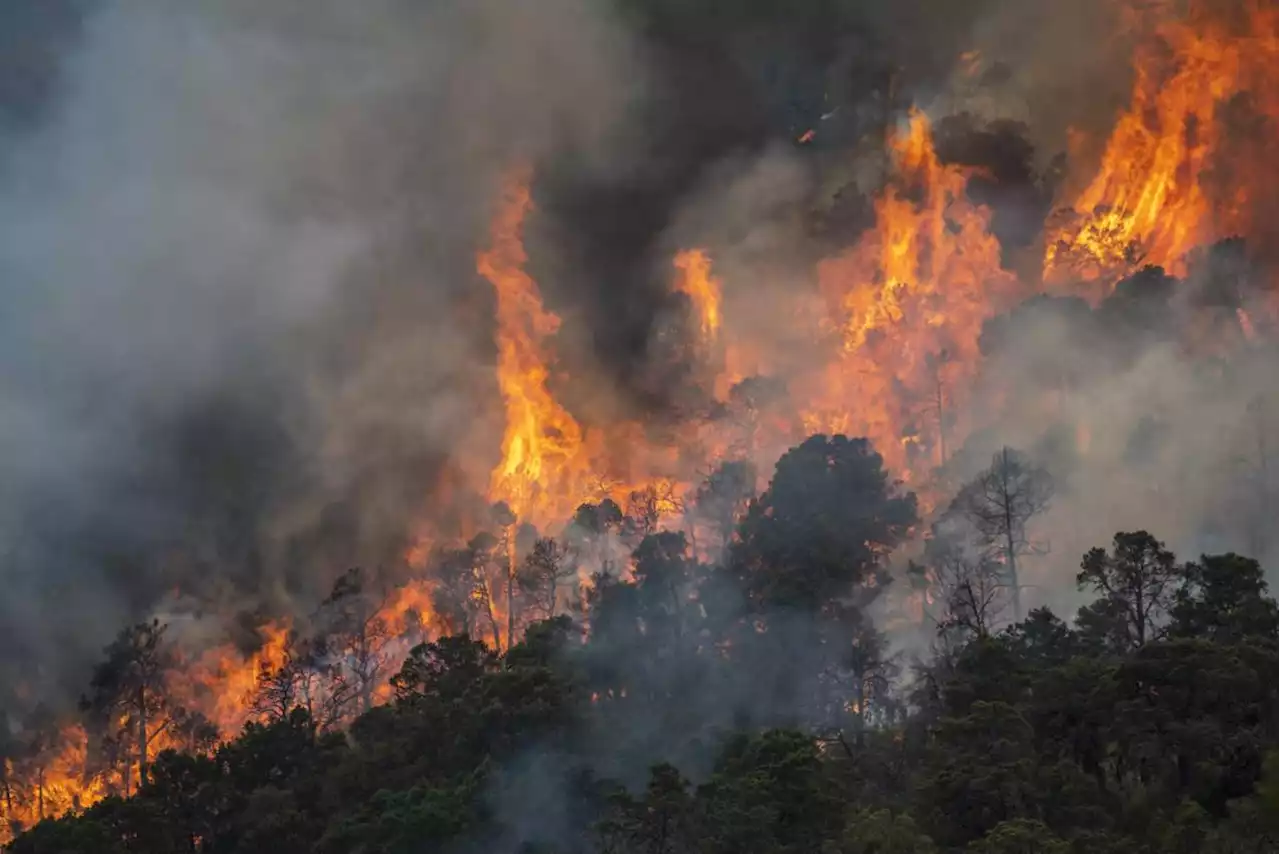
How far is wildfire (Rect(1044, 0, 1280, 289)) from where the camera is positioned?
58625mm

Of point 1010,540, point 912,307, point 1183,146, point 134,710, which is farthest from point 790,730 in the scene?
point 1183,146

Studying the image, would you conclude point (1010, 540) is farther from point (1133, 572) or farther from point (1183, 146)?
point (1183, 146)

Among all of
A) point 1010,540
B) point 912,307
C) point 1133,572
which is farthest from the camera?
point 912,307

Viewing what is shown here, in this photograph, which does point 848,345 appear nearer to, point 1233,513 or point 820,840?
point 1233,513

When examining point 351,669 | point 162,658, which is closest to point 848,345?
point 351,669

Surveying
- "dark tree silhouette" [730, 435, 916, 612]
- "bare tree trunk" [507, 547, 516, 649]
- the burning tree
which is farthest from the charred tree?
the burning tree

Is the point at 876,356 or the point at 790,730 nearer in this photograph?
the point at 790,730

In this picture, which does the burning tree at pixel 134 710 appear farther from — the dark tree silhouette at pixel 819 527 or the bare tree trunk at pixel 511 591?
the dark tree silhouette at pixel 819 527

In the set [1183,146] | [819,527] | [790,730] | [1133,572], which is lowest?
[790,730]

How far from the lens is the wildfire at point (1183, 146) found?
5862 centimetres

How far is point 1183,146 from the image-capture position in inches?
2366

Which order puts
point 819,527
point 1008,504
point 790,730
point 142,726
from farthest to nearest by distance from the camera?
point 142,726 < point 819,527 < point 1008,504 < point 790,730

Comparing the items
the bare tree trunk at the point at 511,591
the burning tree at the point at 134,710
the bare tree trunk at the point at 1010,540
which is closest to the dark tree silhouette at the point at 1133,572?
the bare tree trunk at the point at 1010,540

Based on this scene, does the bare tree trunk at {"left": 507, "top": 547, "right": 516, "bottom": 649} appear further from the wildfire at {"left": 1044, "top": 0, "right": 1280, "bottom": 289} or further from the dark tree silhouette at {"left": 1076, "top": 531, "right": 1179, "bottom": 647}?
the wildfire at {"left": 1044, "top": 0, "right": 1280, "bottom": 289}
